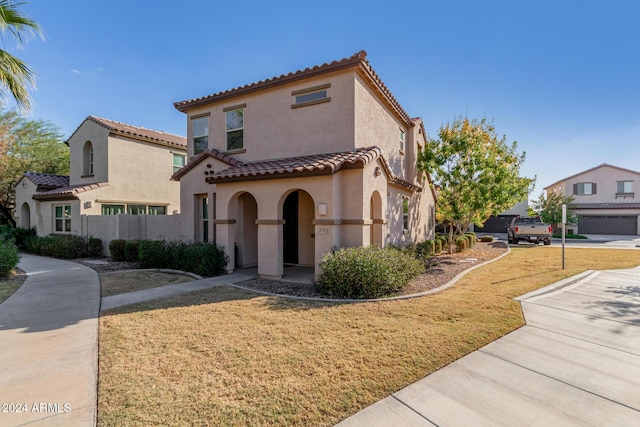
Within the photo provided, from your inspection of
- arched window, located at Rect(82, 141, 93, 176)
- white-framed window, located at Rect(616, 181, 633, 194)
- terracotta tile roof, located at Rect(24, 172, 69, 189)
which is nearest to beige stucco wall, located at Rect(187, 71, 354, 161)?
arched window, located at Rect(82, 141, 93, 176)

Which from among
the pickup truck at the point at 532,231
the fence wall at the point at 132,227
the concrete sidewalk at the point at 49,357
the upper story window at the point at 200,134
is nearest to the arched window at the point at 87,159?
the fence wall at the point at 132,227

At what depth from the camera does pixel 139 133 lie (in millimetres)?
18297

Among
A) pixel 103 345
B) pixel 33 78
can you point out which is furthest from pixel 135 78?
pixel 103 345

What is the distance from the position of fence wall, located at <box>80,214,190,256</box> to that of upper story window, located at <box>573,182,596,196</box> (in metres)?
46.2

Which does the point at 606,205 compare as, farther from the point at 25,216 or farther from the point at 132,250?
the point at 25,216

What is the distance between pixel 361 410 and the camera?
10.4 feet

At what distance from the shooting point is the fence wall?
14883mm

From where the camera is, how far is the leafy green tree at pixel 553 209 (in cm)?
3057

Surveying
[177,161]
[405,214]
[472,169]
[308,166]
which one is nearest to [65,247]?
[177,161]

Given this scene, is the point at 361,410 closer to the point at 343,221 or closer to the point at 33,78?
the point at 343,221

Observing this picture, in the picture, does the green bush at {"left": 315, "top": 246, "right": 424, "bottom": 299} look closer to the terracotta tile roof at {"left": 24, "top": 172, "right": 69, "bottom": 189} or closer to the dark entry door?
the dark entry door

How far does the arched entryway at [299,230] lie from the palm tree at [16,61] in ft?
28.4

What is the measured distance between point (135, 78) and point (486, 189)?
Result: 18.7 meters

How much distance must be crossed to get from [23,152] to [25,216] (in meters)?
8.16
